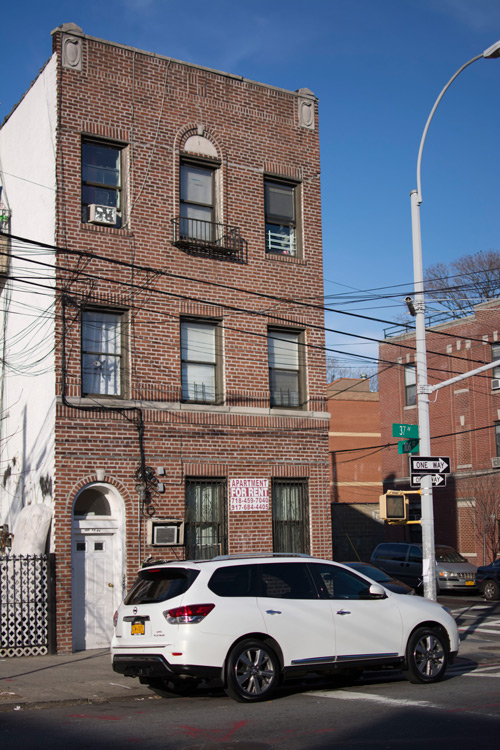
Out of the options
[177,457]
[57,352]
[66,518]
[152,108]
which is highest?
[152,108]

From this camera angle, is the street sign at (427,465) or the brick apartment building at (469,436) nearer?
the street sign at (427,465)

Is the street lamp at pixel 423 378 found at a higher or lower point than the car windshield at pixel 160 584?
higher

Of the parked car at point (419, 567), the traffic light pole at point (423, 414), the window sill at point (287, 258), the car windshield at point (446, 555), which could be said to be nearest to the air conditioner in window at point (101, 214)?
the window sill at point (287, 258)

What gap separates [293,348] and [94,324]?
4664 mm

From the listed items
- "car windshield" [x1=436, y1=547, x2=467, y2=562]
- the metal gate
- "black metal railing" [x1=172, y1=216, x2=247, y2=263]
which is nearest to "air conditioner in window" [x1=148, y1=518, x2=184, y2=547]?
the metal gate

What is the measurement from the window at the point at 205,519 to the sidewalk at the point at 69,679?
279 centimetres

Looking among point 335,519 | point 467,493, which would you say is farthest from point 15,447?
point 467,493

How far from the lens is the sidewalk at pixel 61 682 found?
10812mm

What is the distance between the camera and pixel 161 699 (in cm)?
1088

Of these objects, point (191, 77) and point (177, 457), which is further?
point (191, 77)

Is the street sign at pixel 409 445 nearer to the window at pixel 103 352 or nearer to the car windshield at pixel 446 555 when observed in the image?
the window at pixel 103 352

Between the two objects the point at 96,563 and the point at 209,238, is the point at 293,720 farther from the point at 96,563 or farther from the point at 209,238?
the point at 209,238

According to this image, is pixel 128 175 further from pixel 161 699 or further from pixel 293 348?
pixel 161 699

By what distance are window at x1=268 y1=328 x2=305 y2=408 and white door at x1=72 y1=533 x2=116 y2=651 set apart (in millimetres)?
4904
